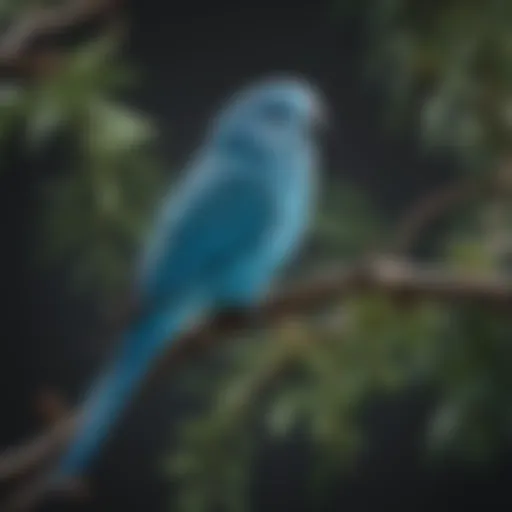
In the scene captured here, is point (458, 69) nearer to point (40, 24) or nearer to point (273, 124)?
point (273, 124)

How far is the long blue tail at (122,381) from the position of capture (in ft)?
4.41

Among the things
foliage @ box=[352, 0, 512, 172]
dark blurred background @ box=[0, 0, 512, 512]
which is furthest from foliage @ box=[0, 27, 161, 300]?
foliage @ box=[352, 0, 512, 172]

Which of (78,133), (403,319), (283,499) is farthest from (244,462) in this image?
(78,133)

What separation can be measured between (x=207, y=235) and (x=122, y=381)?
5.0 inches

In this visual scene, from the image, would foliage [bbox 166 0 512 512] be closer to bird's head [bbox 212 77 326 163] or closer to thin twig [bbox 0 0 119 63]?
bird's head [bbox 212 77 326 163]

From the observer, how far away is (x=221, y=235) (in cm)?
138

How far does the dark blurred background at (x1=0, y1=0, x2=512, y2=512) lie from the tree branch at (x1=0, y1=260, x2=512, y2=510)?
4 cm

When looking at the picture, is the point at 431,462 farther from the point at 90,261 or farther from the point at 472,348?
the point at 90,261

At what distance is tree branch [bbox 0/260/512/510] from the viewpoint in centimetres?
132

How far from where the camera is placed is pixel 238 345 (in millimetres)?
1421

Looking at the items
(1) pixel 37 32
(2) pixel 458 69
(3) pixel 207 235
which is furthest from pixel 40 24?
(2) pixel 458 69

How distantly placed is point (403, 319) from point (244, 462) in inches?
7.1

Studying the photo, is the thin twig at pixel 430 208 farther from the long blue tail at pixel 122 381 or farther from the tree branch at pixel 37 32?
the tree branch at pixel 37 32

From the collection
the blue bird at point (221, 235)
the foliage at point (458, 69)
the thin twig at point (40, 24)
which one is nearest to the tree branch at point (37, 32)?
the thin twig at point (40, 24)
